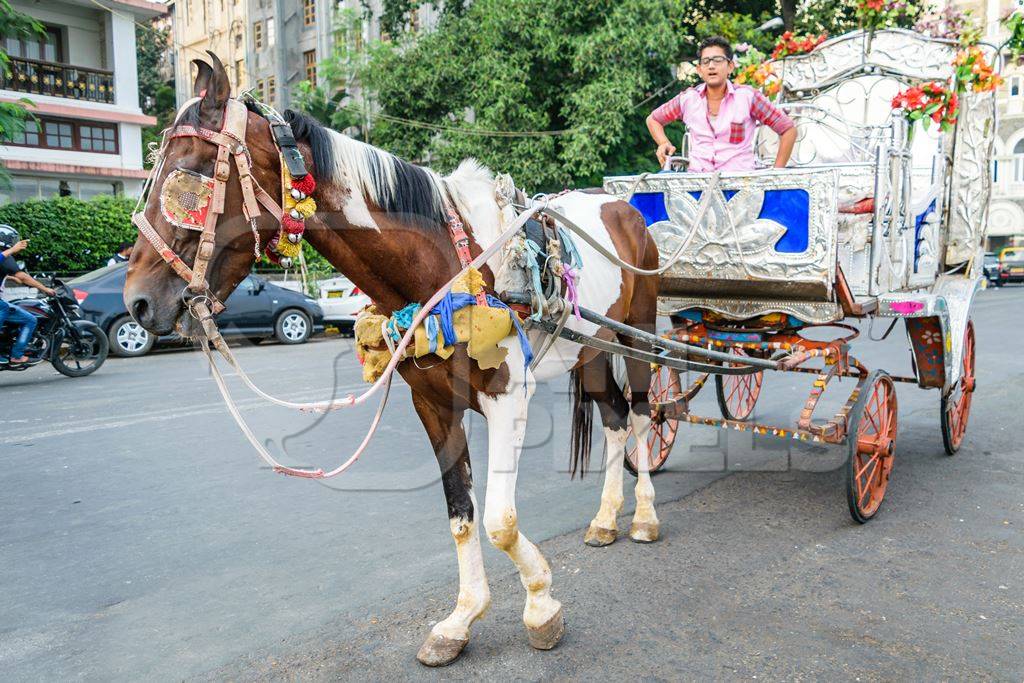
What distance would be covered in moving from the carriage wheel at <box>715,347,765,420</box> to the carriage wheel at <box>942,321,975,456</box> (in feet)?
4.61

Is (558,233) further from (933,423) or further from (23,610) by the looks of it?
(933,423)

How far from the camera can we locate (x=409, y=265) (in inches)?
109

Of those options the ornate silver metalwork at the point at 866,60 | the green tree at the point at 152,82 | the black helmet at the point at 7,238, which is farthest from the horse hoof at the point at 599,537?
the green tree at the point at 152,82

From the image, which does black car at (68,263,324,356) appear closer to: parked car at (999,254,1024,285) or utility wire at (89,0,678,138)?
utility wire at (89,0,678,138)

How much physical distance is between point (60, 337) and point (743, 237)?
27.3 feet

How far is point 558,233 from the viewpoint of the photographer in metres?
3.41

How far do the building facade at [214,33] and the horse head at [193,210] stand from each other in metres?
34.5

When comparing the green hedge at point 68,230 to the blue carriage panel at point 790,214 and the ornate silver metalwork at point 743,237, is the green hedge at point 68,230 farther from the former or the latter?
the blue carriage panel at point 790,214

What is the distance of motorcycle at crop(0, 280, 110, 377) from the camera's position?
9250mm

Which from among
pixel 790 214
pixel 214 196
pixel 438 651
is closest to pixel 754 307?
pixel 790 214

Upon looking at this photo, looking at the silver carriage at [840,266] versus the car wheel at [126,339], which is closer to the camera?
the silver carriage at [840,266]

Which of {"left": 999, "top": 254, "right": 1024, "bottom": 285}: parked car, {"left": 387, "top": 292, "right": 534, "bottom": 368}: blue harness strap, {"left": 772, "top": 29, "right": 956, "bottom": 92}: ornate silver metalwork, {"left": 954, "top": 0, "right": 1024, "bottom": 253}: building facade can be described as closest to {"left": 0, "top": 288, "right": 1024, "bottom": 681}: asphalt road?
{"left": 387, "top": 292, "right": 534, "bottom": 368}: blue harness strap

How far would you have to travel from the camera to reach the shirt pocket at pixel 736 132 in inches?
185

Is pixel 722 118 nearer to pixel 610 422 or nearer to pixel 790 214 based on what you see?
pixel 790 214
